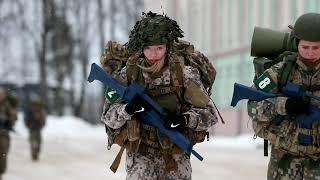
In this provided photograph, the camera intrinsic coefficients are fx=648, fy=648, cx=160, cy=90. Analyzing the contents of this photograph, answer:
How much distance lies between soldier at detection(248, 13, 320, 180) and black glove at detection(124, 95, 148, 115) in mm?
620

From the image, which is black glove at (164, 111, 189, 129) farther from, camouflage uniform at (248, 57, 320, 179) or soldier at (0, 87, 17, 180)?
soldier at (0, 87, 17, 180)

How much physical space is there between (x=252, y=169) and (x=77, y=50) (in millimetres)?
24877

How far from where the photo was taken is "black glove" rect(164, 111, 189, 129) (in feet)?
12.0

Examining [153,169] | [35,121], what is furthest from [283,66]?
[35,121]

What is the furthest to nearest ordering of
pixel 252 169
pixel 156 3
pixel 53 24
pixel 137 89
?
1. pixel 53 24
2. pixel 156 3
3. pixel 252 169
4. pixel 137 89

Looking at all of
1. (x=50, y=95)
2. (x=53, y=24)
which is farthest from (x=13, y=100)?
(x=50, y=95)

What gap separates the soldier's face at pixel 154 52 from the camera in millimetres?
3730

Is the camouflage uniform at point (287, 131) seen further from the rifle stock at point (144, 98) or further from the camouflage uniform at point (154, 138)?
the rifle stock at point (144, 98)

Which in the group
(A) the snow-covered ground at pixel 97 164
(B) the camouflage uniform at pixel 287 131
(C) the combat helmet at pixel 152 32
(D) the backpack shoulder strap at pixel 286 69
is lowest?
(A) the snow-covered ground at pixel 97 164

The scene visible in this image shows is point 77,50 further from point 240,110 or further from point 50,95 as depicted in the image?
point 240,110

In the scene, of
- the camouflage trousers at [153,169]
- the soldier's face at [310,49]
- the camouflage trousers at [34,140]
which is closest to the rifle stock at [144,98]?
the camouflage trousers at [153,169]

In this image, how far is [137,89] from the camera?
373cm

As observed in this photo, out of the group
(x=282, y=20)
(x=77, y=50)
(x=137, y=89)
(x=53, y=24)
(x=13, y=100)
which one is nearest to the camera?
(x=137, y=89)

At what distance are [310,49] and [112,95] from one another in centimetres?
117
